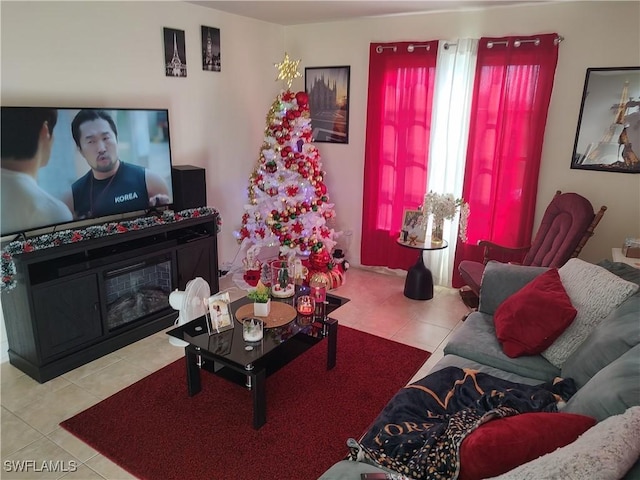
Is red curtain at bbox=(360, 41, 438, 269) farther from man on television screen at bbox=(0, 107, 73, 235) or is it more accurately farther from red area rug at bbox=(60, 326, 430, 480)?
man on television screen at bbox=(0, 107, 73, 235)

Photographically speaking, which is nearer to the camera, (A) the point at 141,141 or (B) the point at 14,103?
(B) the point at 14,103

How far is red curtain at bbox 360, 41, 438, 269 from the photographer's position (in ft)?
14.2

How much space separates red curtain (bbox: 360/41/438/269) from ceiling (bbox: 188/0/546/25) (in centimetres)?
31

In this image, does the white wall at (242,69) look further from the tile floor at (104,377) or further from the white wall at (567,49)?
the tile floor at (104,377)

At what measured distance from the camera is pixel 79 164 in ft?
10.2

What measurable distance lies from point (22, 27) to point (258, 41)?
2312 millimetres

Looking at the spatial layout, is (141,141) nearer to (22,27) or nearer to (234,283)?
(22,27)

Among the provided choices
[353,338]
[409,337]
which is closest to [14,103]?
[353,338]

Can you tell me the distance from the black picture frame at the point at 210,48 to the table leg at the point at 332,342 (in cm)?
273

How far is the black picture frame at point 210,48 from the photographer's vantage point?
13.6 ft

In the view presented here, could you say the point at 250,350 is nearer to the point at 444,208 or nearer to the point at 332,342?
the point at 332,342

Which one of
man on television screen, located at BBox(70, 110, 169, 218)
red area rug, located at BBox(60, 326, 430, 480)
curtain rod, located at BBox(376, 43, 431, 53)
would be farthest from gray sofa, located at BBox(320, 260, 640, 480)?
man on television screen, located at BBox(70, 110, 169, 218)

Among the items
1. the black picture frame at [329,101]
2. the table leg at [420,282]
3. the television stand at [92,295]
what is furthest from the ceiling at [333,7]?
the table leg at [420,282]

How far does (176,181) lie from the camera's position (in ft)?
12.5
